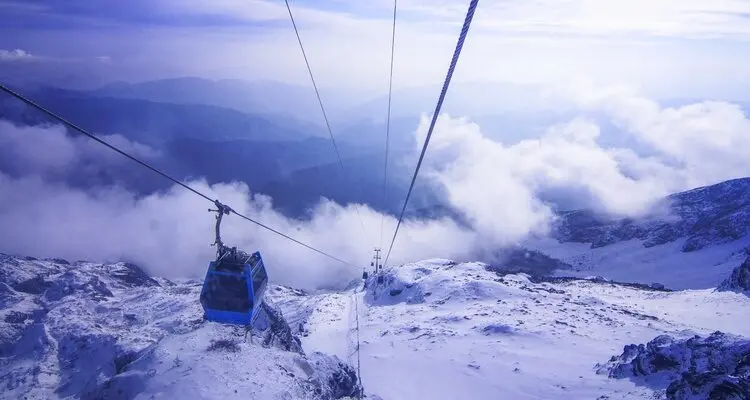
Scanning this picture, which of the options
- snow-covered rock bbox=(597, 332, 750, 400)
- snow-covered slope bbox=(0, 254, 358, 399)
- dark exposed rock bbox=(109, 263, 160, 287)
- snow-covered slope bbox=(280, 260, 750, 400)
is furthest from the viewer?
dark exposed rock bbox=(109, 263, 160, 287)

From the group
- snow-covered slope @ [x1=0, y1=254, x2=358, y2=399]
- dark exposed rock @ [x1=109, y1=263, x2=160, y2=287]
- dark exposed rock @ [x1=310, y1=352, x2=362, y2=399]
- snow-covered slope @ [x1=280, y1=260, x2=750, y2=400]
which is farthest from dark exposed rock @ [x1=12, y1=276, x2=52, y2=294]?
dark exposed rock @ [x1=310, y1=352, x2=362, y2=399]

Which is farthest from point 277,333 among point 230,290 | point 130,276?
point 130,276

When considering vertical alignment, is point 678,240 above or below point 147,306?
above

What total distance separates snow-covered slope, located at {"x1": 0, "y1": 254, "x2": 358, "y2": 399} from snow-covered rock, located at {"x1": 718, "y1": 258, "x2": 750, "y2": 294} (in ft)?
241

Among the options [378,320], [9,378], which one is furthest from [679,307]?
[9,378]

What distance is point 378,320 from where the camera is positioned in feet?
189

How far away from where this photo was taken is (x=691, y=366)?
2600cm

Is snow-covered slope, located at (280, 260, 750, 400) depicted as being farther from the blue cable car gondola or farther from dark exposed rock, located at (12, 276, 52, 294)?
dark exposed rock, located at (12, 276, 52, 294)

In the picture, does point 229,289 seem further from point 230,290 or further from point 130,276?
point 130,276

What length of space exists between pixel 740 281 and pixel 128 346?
10799 cm

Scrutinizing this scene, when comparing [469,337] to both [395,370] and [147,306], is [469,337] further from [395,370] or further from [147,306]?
[147,306]

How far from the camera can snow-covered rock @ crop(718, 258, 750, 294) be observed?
216 feet

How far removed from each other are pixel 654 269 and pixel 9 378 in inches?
7329

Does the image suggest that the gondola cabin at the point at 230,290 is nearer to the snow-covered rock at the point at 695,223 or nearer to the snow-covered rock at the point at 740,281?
the snow-covered rock at the point at 740,281
